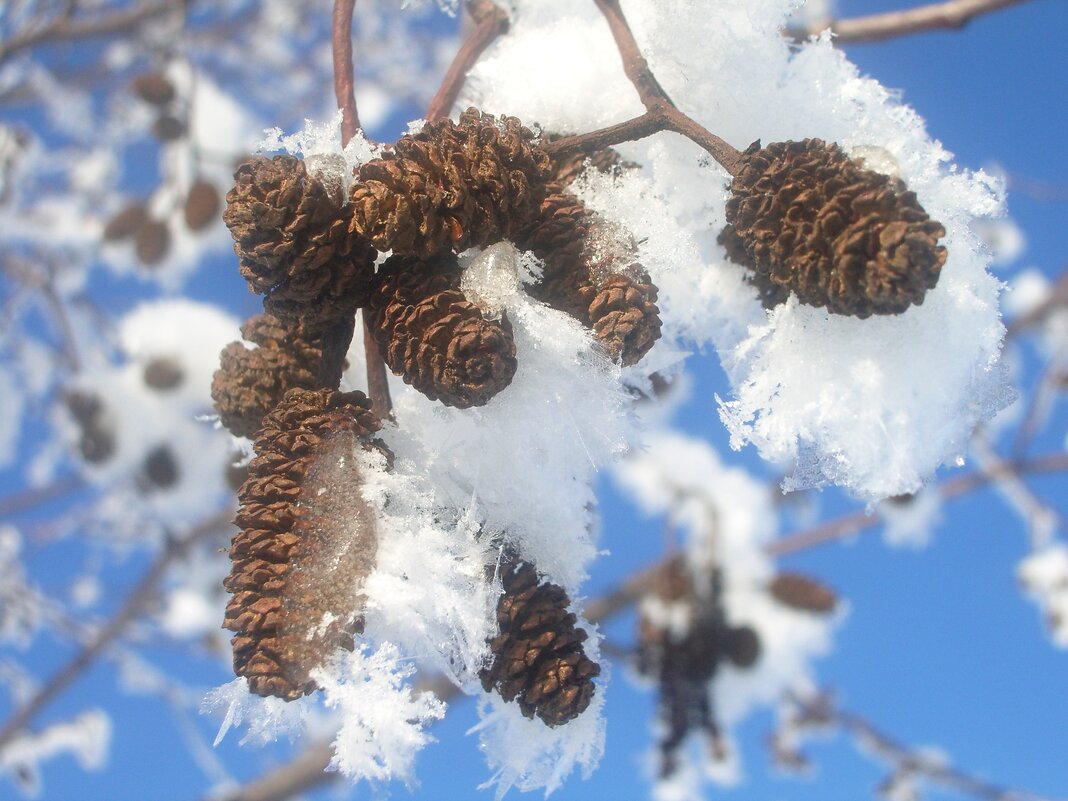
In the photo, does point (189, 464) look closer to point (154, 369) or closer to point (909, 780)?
point (154, 369)

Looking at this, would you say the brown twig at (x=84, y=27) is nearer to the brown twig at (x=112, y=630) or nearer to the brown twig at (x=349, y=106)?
the brown twig at (x=112, y=630)

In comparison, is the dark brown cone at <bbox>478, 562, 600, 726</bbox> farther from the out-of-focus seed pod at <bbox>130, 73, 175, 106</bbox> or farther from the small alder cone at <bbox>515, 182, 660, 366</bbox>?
the out-of-focus seed pod at <bbox>130, 73, 175, 106</bbox>

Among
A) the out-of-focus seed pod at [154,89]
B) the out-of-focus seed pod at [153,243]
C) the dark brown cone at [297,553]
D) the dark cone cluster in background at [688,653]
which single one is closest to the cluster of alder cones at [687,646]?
the dark cone cluster in background at [688,653]

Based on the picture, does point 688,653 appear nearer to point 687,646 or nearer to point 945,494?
point 687,646

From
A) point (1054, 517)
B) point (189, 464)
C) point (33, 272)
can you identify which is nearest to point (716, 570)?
point (1054, 517)

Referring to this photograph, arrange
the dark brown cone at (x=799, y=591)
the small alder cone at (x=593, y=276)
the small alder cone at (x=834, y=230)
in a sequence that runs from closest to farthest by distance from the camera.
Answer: the small alder cone at (x=834, y=230)
the small alder cone at (x=593, y=276)
the dark brown cone at (x=799, y=591)

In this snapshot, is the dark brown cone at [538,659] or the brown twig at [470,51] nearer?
the dark brown cone at [538,659]

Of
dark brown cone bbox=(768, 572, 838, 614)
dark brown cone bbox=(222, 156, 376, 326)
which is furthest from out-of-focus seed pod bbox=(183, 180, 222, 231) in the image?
dark brown cone bbox=(768, 572, 838, 614)
